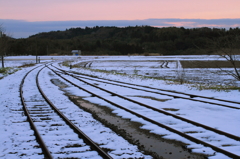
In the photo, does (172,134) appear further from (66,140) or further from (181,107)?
(181,107)

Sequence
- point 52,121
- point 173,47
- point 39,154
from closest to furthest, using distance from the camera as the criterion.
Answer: point 39,154, point 52,121, point 173,47

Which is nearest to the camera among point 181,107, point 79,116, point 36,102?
point 79,116

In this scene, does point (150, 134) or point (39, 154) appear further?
point (150, 134)

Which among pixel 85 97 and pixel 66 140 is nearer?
pixel 66 140

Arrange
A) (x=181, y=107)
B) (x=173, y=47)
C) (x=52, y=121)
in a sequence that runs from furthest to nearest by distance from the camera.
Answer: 1. (x=173, y=47)
2. (x=181, y=107)
3. (x=52, y=121)

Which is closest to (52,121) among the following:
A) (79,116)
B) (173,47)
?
(79,116)

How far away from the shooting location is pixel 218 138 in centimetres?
763

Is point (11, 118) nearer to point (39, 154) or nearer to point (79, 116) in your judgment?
point (79, 116)

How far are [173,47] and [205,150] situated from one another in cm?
15675

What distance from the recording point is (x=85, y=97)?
51.2 feet

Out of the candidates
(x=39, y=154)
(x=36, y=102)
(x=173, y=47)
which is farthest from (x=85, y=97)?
(x=173, y=47)

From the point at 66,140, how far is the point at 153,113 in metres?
4.29

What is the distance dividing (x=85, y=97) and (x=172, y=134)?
26.9 feet

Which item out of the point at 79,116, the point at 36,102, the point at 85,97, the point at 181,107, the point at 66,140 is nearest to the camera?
the point at 66,140
